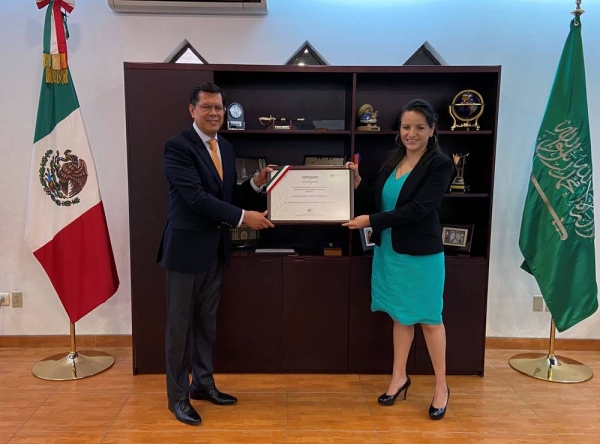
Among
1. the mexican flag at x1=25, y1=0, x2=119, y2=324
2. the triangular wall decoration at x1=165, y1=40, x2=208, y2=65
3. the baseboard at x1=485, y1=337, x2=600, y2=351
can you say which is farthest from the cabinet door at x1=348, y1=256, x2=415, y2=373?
the triangular wall decoration at x1=165, y1=40, x2=208, y2=65

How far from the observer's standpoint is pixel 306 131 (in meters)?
2.70

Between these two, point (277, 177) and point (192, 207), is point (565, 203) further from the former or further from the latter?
point (192, 207)

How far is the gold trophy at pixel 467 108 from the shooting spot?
2.79m

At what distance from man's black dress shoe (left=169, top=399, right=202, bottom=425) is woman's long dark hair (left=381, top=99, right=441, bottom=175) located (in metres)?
1.54

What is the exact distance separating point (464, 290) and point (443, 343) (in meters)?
0.52

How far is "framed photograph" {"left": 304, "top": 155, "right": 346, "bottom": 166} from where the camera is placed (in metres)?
A: 2.99

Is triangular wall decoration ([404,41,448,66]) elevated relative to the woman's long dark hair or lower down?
elevated

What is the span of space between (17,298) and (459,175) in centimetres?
301

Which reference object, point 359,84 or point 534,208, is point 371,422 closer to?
point 534,208

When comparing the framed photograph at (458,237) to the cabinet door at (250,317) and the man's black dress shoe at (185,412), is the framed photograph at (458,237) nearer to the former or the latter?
the cabinet door at (250,317)

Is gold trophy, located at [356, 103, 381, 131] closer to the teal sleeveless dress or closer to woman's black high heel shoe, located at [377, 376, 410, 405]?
the teal sleeveless dress

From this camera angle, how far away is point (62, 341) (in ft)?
10.7

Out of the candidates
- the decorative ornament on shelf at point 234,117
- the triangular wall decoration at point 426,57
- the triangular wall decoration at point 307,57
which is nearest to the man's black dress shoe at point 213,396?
the decorative ornament on shelf at point 234,117

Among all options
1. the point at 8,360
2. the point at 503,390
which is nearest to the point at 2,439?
the point at 8,360
